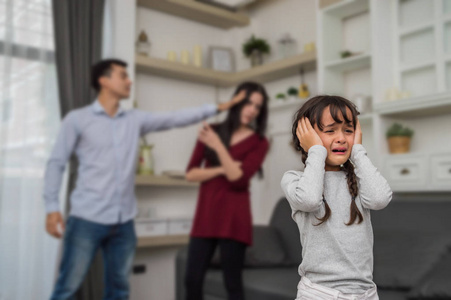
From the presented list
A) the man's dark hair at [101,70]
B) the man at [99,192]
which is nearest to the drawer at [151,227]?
the man at [99,192]

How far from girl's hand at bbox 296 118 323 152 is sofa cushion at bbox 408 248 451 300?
3.74ft

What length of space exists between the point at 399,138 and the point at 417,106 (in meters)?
0.23

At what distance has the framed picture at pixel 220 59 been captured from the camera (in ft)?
13.7

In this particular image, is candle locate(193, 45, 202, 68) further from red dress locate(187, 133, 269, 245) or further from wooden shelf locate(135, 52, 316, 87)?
red dress locate(187, 133, 269, 245)

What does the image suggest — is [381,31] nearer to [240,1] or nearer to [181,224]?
[240,1]

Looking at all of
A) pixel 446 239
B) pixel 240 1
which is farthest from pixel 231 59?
pixel 446 239

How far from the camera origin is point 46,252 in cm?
309

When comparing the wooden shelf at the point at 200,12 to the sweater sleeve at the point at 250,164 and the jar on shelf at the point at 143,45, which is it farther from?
the sweater sleeve at the point at 250,164

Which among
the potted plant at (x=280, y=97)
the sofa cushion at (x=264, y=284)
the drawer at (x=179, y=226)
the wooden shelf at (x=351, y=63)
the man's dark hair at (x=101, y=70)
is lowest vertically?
the sofa cushion at (x=264, y=284)

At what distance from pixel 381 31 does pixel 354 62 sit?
0.90ft

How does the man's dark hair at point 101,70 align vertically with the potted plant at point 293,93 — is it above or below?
below

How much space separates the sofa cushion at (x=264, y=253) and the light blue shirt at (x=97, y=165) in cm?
95

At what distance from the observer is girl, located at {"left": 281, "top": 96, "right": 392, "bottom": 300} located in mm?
935

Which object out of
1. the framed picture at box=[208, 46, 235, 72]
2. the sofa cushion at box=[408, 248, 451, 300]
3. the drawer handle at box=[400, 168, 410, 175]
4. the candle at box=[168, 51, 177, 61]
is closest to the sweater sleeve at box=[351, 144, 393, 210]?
the sofa cushion at box=[408, 248, 451, 300]
